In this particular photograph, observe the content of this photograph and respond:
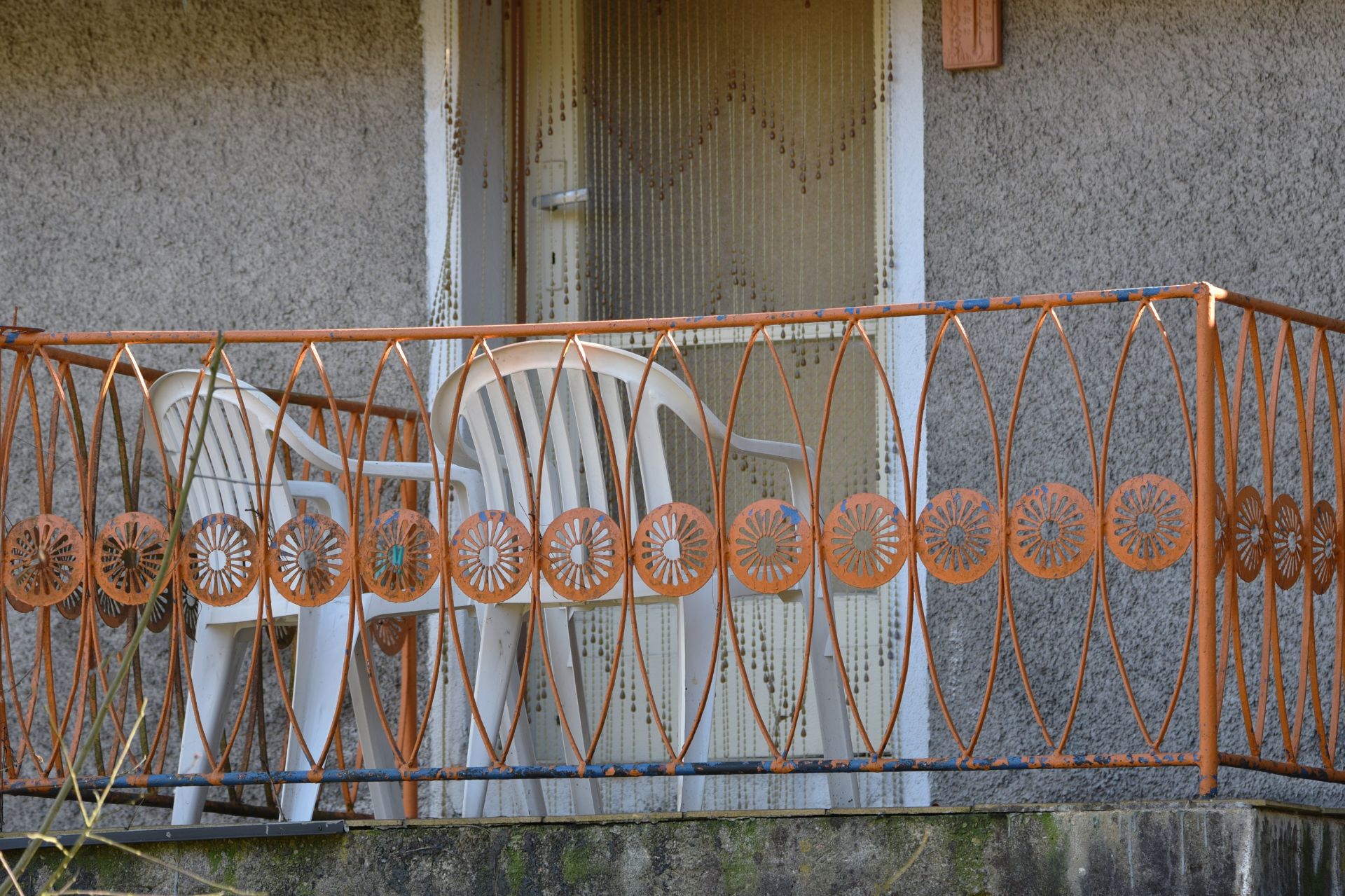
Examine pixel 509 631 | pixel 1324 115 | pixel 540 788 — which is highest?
pixel 1324 115

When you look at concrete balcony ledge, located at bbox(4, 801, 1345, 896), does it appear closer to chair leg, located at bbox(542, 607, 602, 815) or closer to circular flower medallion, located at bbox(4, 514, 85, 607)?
circular flower medallion, located at bbox(4, 514, 85, 607)

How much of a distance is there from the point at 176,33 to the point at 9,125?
59 cm

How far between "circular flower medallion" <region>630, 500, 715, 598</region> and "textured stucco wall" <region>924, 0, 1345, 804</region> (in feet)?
4.65

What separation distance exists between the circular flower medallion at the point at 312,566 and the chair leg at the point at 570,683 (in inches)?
23.0

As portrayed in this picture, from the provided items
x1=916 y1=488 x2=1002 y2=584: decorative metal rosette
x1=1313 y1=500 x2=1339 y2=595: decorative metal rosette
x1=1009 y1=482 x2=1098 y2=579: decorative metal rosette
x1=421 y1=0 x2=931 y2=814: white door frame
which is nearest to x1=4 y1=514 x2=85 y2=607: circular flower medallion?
x1=421 y1=0 x2=931 y2=814: white door frame

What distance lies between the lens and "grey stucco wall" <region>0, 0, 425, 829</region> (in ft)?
16.8

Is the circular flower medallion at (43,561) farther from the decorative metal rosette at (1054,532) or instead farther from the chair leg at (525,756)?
the decorative metal rosette at (1054,532)

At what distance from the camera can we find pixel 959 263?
471cm

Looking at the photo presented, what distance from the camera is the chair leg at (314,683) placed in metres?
3.66

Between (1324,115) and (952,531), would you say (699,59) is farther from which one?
(952,531)

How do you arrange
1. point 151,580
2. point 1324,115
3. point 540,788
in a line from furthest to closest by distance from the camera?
point 1324,115 → point 540,788 → point 151,580

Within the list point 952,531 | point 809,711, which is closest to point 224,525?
point 952,531

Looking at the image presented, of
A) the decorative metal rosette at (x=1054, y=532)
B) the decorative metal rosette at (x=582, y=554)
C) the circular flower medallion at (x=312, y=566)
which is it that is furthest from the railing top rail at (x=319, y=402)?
the decorative metal rosette at (x=1054, y=532)

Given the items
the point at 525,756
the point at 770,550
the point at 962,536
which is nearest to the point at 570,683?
the point at 525,756
